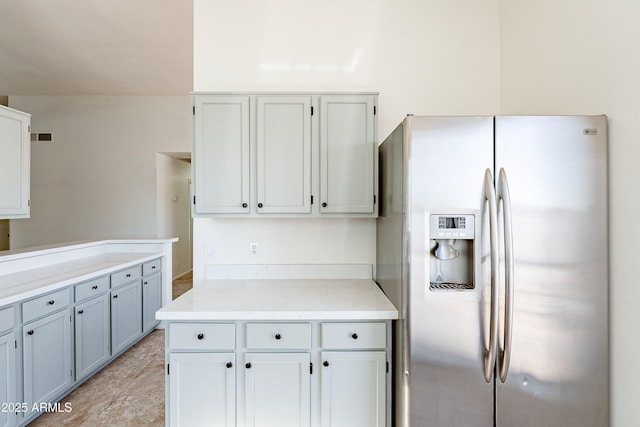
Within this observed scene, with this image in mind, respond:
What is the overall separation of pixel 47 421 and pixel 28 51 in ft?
13.1

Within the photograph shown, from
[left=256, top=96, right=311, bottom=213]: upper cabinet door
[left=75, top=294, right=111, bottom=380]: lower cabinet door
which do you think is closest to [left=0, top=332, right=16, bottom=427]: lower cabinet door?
[left=75, top=294, right=111, bottom=380]: lower cabinet door

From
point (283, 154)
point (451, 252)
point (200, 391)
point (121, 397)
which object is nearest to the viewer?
point (451, 252)

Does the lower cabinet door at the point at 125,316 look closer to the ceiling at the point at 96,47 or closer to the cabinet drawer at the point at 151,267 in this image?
the cabinet drawer at the point at 151,267

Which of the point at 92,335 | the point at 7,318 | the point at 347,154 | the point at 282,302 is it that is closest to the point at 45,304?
the point at 7,318

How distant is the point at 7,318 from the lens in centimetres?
181

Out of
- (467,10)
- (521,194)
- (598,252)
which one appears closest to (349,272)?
(521,194)

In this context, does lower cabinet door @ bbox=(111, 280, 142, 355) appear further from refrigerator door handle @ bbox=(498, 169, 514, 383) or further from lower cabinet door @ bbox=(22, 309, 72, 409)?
refrigerator door handle @ bbox=(498, 169, 514, 383)

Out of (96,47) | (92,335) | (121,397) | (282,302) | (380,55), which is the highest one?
(96,47)

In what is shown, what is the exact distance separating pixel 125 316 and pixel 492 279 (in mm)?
3210

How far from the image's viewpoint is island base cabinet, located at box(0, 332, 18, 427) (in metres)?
1.80

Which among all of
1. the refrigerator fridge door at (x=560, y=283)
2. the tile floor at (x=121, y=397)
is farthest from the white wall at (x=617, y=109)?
the tile floor at (x=121, y=397)

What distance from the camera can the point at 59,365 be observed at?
87.2 inches

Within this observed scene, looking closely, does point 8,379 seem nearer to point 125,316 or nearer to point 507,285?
point 125,316

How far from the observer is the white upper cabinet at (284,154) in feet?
6.38
